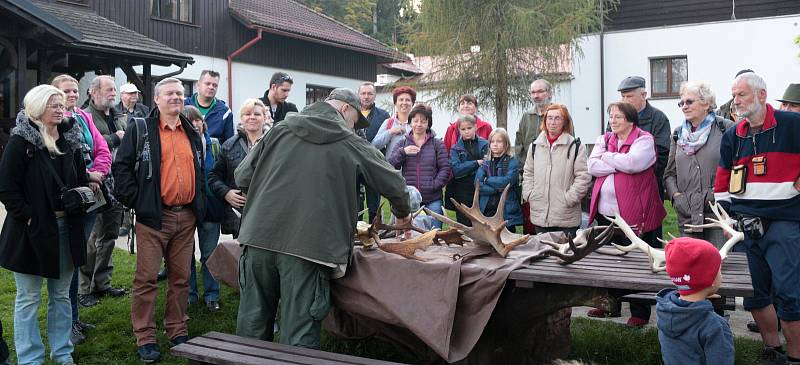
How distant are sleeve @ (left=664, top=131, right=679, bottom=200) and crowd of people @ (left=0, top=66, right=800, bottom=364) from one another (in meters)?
0.02

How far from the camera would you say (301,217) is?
3.94m

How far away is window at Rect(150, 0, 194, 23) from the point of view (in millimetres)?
19297

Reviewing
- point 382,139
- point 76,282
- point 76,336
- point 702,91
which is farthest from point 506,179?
point 76,336

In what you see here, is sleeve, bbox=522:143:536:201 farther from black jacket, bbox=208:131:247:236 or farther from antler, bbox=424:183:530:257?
black jacket, bbox=208:131:247:236

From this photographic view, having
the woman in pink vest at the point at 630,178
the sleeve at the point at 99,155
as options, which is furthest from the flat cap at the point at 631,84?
the sleeve at the point at 99,155

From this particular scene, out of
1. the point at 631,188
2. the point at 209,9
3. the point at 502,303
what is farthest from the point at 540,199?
the point at 209,9

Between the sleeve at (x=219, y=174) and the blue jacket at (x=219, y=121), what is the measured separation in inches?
41.5

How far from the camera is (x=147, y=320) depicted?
204 inches

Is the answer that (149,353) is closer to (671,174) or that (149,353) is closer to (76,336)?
(76,336)

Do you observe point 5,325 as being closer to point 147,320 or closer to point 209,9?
point 147,320

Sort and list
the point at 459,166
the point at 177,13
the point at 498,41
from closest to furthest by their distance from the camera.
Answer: the point at 459,166
the point at 177,13
the point at 498,41

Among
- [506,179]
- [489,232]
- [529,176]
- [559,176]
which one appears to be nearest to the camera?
[489,232]

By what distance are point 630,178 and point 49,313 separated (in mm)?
4376

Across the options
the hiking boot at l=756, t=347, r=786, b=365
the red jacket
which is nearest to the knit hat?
the hiking boot at l=756, t=347, r=786, b=365
